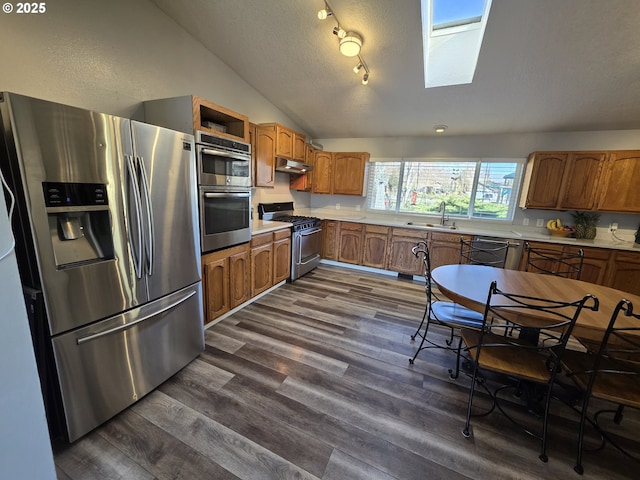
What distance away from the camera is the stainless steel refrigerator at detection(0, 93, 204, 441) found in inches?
46.6

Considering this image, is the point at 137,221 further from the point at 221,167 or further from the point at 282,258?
the point at 282,258

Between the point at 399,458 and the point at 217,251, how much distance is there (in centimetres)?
209

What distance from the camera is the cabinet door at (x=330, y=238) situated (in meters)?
4.74

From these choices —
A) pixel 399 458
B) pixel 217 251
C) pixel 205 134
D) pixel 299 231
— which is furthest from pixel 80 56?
pixel 399 458

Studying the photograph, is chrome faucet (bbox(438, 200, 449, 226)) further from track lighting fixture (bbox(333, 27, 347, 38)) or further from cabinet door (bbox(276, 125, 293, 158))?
track lighting fixture (bbox(333, 27, 347, 38))

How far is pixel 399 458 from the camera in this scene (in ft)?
4.60

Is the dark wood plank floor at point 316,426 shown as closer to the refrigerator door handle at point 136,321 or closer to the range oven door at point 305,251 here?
the refrigerator door handle at point 136,321

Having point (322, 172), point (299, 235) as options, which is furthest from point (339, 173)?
point (299, 235)

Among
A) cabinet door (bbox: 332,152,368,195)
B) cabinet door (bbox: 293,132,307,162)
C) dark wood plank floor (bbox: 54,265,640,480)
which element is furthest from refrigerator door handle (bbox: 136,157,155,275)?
cabinet door (bbox: 332,152,368,195)

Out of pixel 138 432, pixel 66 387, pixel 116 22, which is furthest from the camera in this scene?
pixel 116 22

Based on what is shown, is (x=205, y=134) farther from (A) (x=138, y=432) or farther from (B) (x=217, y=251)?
(A) (x=138, y=432)

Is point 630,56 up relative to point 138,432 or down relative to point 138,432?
up

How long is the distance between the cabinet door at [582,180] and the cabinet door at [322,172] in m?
3.50

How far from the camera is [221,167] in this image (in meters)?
2.38
